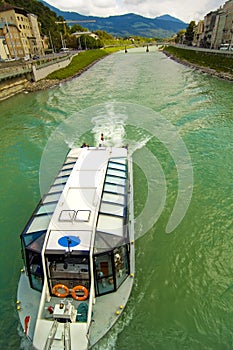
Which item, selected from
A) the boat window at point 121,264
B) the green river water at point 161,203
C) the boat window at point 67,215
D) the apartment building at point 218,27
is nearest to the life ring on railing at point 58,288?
the boat window at point 121,264

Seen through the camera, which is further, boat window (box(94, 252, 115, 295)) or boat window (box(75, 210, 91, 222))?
boat window (box(75, 210, 91, 222))

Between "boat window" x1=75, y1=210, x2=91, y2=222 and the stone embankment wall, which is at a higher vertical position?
"boat window" x1=75, y1=210, x2=91, y2=222

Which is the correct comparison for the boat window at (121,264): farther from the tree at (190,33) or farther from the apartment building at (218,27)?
the tree at (190,33)

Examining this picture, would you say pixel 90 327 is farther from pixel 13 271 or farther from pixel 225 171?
pixel 225 171

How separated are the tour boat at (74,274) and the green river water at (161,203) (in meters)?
0.82

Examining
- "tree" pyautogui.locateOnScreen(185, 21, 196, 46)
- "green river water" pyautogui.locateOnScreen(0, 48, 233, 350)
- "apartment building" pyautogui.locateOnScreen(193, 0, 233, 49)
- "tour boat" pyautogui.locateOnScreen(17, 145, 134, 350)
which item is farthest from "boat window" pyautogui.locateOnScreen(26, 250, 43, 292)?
"tree" pyautogui.locateOnScreen(185, 21, 196, 46)

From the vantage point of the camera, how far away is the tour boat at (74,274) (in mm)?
6727

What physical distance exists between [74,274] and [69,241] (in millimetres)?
1198

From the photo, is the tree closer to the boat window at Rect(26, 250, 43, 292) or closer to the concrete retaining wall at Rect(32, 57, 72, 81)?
the concrete retaining wall at Rect(32, 57, 72, 81)

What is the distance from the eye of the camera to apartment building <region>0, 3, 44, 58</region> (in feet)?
237

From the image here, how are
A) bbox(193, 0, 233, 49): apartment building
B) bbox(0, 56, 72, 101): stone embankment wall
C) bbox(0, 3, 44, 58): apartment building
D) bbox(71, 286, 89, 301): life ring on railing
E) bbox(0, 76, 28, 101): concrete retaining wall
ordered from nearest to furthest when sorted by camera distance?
bbox(71, 286, 89, 301): life ring on railing < bbox(0, 76, 28, 101): concrete retaining wall < bbox(0, 56, 72, 101): stone embankment wall < bbox(0, 3, 44, 58): apartment building < bbox(193, 0, 233, 49): apartment building

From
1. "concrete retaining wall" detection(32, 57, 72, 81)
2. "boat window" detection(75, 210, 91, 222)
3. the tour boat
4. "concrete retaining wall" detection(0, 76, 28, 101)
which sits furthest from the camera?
"concrete retaining wall" detection(32, 57, 72, 81)

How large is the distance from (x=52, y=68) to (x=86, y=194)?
2104 inches

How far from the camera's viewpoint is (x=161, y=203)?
13273 millimetres
